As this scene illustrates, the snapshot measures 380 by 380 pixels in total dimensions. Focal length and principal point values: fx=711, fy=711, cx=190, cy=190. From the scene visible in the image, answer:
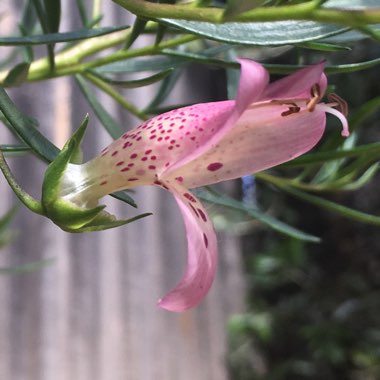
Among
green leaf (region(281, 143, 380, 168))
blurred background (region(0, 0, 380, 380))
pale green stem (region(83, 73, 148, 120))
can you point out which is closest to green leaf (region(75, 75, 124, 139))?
pale green stem (region(83, 73, 148, 120))

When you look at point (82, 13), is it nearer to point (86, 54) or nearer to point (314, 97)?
point (86, 54)

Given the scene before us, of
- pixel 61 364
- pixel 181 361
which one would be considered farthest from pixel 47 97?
pixel 181 361

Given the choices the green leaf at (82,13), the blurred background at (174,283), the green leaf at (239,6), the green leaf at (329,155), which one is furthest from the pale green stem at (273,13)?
the blurred background at (174,283)

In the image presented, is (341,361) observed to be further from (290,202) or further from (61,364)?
(61,364)

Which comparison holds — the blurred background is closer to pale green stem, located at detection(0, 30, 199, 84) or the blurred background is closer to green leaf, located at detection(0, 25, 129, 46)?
pale green stem, located at detection(0, 30, 199, 84)

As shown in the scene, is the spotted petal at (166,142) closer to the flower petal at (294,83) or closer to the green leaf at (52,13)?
the flower petal at (294,83)

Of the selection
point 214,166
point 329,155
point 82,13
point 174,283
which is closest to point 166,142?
point 214,166
